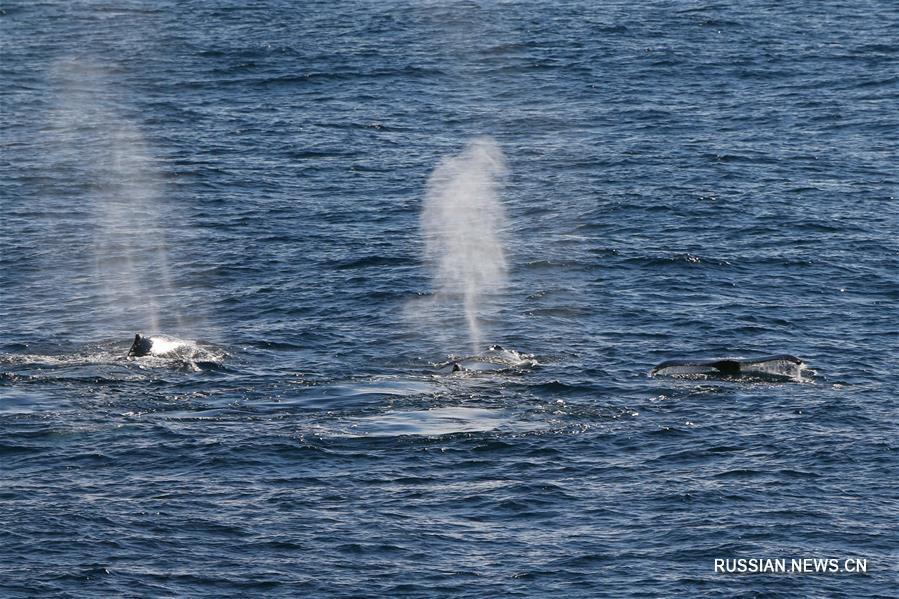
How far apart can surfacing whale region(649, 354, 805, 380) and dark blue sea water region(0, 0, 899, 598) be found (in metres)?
0.81

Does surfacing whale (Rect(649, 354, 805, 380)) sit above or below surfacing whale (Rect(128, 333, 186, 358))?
below

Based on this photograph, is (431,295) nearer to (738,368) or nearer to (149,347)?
(149,347)

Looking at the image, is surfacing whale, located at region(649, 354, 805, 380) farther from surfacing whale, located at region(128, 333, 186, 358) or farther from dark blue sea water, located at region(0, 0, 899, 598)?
surfacing whale, located at region(128, 333, 186, 358)

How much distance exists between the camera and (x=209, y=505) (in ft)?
228

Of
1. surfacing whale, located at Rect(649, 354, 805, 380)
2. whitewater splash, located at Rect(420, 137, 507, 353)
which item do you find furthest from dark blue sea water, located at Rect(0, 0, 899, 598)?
whitewater splash, located at Rect(420, 137, 507, 353)

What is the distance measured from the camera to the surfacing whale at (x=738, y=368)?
85.4 meters

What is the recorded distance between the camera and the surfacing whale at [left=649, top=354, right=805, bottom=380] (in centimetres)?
8544

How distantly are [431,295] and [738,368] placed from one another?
24.1m

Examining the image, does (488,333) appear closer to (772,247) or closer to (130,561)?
(772,247)

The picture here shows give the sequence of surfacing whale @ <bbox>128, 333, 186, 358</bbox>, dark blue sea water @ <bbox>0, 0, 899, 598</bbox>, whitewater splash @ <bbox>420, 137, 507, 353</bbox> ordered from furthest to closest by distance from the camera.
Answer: whitewater splash @ <bbox>420, 137, 507, 353</bbox> → surfacing whale @ <bbox>128, 333, 186, 358</bbox> → dark blue sea water @ <bbox>0, 0, 899, 598</bbox>

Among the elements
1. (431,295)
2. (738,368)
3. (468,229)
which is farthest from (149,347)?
(468,229)

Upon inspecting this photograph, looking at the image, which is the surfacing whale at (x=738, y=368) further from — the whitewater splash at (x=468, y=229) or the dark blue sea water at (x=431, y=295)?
the whitewater splash at (x=468, y=229)

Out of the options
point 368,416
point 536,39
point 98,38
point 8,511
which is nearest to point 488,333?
point 368,416

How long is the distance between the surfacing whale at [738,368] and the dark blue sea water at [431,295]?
2.67 feet
